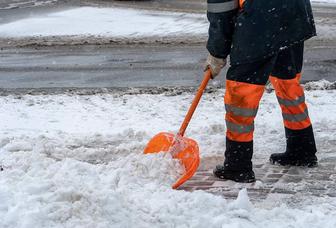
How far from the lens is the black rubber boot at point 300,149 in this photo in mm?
4508

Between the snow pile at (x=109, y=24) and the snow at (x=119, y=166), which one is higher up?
the snow at (x=119, y=166)

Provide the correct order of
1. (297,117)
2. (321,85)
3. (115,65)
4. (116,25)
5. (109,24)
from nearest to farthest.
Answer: (297,117)
(321,85)
(115,65)
(116,25)
(109,24)

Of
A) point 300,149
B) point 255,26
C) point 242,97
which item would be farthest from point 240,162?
point 255,26

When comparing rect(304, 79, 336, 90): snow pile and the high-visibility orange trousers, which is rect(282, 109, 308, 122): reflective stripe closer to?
the high-visibility orange trousers

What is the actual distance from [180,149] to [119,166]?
1.61 feet

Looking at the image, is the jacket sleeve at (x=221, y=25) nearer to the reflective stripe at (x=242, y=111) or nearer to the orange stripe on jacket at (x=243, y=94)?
the orange stripe on jacket at (x=243, y=94)

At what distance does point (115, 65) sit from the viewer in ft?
31.1

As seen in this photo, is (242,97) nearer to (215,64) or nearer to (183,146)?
(215,64)

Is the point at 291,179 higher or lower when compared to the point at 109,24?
higher

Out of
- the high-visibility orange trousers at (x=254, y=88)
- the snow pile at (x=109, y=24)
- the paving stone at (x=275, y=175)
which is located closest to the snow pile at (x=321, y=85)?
the high-visibility orange trousers at (x=254, y=88)

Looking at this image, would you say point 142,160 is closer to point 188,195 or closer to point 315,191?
point 188,195

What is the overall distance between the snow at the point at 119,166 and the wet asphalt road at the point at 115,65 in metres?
1.62

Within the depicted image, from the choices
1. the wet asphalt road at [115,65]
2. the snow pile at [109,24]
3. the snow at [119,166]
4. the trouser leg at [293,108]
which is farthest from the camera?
the snow pile at [109,24]

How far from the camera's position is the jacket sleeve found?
154 inches
